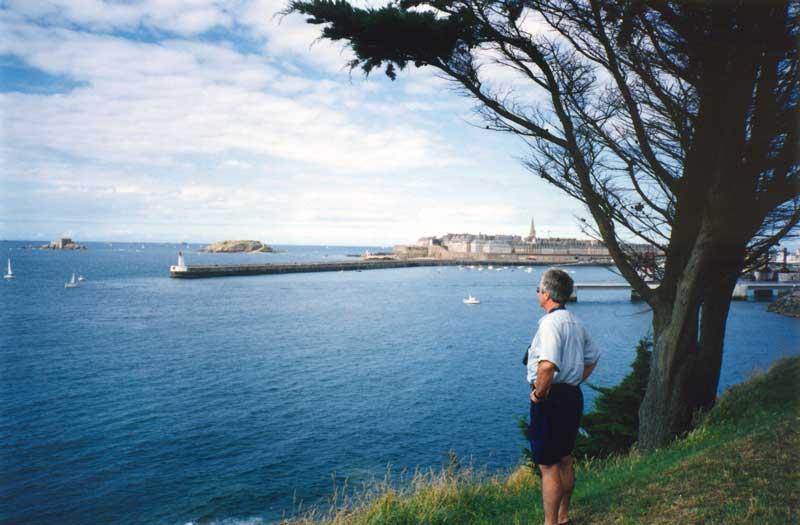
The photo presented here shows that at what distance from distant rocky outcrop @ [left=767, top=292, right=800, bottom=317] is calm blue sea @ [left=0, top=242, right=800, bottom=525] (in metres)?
4.47

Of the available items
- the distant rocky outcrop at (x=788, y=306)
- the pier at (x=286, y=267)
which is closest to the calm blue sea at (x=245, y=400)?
the distant rocky outcrop at (x=788, y=306)

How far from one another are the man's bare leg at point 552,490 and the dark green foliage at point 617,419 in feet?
22.0

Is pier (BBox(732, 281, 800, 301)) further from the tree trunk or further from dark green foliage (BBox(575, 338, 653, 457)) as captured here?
the tree trunk

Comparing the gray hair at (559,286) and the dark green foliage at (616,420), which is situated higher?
the gray hair at (559,286)

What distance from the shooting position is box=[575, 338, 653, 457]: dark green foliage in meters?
10.2

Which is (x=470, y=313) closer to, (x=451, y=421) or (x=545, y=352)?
(x=451, y=421)

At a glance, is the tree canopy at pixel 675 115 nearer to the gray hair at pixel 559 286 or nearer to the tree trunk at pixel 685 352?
the tree trunk at pixel 685 352

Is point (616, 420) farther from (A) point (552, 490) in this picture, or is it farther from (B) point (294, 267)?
(B) point (294, 267)

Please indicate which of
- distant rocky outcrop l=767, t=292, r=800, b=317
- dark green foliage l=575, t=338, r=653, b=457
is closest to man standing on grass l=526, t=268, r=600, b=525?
dark green foliage l=575, t=338, r=653, b=457

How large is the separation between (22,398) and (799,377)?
26.8 meters

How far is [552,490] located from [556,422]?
1.99 ft

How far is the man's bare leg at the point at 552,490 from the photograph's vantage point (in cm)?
398

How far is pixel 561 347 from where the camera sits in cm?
375

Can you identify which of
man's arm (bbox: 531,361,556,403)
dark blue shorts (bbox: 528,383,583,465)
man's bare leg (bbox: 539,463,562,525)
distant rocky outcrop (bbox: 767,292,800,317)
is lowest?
distant rocky outcrop (bbox: 767,292,800,317)
